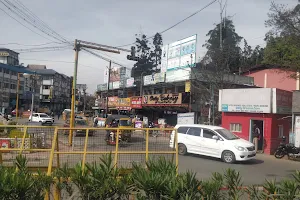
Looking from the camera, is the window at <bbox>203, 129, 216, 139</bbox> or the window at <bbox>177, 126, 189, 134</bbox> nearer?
the window at <bbox>203, 129, 216, 139</bbox>

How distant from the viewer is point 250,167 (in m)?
13.9

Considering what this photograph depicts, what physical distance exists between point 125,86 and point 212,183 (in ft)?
145

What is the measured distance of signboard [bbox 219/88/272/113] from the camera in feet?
63.6

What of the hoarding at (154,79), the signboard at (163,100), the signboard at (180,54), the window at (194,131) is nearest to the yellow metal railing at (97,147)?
the window at (194,131)

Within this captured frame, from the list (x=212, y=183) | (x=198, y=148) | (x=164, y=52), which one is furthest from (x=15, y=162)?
(x=164, y=52)

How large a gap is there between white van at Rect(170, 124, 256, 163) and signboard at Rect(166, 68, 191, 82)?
1640 cm

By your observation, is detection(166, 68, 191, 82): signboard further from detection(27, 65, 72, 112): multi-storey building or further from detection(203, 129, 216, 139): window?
detection(27, 65, 72, 112): multi-storey building

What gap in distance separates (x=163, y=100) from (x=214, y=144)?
1891 centimetres

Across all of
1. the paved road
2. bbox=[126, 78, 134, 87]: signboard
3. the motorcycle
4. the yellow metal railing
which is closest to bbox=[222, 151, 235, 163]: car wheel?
the paved road

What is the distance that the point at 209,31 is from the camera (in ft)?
181

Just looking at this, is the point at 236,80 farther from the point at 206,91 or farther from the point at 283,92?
the point at 283,92

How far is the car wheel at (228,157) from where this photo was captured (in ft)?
47.8

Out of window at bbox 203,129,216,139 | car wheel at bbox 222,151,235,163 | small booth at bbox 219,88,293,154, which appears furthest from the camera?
small booth at bbox 219,88,293,154

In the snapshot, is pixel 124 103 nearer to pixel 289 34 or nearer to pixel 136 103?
pixel 136 103
